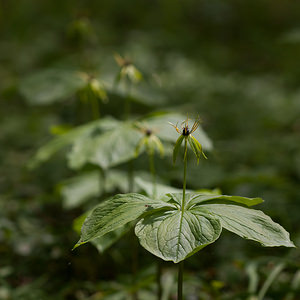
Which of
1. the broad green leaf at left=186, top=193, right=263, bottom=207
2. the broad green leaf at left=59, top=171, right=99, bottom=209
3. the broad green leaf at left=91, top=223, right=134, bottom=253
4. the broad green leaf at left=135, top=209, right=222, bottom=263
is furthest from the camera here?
the broad green leaf at left=59, top=171, right=99, bottom=209

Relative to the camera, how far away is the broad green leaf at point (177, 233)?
0.84 metres

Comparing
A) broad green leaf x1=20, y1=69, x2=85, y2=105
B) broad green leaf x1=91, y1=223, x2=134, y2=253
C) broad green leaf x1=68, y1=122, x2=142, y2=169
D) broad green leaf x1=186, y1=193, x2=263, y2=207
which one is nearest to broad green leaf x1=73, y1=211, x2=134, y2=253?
broad green leaf x1=91, y1=223, x2=134, y2=253

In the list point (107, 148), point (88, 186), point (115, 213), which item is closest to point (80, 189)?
point (88, 186)

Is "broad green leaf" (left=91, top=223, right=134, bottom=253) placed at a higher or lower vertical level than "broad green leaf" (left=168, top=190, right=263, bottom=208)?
lower

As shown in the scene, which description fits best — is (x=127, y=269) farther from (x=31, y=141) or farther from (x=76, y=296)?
(x=31, y=141)

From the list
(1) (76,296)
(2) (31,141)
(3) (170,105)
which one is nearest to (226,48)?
(3) (170,105)

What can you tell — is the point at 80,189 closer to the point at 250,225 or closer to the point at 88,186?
the point at 88,186

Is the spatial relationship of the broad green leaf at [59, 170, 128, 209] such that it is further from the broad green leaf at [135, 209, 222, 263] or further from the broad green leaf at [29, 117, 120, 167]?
the broad green leaf at [135, 209, 222, 263]

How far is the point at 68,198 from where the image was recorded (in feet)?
6.51

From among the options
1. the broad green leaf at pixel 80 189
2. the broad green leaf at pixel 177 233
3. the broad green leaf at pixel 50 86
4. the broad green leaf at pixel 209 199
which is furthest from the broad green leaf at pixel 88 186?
the broad green leaf at pixel 177 233

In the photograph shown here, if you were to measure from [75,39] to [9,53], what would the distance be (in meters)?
3.68

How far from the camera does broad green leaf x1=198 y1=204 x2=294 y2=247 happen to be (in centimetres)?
89

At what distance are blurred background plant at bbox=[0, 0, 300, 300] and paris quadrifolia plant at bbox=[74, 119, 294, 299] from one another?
0.27 meters

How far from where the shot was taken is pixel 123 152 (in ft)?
4.79
